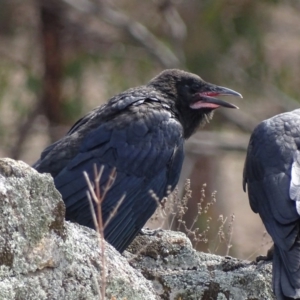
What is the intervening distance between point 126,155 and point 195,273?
1.46m

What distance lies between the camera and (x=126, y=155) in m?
6.05

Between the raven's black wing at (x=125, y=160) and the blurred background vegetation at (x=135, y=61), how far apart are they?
672 centimetres

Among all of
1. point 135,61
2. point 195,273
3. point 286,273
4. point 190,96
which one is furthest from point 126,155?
point 135,61

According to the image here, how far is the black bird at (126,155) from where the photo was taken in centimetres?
561

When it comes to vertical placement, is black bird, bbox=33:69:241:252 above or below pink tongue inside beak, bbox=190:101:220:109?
below

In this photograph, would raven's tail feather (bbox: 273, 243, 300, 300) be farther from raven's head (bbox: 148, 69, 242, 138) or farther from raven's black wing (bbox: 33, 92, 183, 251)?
raven's head (bbox: 148, 69, 242, 138)

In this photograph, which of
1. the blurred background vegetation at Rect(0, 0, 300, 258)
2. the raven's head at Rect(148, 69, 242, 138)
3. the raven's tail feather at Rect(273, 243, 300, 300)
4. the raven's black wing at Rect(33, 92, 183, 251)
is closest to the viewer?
the raven's tail feather at Rect(273, 243, 300, 300)

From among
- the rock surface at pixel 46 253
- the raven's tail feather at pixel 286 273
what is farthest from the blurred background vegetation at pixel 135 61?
the rock surface at pixel 46 253

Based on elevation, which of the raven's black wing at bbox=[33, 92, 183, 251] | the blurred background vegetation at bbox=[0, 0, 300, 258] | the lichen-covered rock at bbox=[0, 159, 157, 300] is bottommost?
the lichen-covered rock at bbox=[0, 159, 157, 300]

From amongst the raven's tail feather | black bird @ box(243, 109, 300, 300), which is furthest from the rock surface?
black bird @ box(243, 109, 300, 300)

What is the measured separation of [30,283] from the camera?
3748 mm

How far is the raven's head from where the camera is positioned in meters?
6.72

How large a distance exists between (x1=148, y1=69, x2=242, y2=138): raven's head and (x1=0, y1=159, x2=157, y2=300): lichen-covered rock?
9.04ft

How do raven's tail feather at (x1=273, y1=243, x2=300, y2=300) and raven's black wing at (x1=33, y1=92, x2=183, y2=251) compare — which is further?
raven's black wing at (x1=33, y1=92, x2=183, y2=251)
